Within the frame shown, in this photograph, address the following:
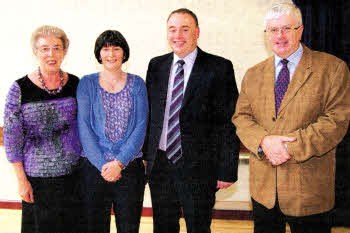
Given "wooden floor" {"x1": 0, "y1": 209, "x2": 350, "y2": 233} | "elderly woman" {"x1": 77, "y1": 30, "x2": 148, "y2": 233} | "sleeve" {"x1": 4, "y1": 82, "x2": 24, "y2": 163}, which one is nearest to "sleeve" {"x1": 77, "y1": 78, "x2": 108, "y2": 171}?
"elderly woman" {"x1": 77, "y1": 30, "x2": 148, "y2": 233}

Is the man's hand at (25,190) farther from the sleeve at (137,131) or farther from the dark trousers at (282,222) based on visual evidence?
the dark trousers at (282,222)

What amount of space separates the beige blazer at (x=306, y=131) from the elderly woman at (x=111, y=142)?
0.71 metres

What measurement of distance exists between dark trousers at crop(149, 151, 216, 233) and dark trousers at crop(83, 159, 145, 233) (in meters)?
0.16

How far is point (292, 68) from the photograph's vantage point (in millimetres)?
1663

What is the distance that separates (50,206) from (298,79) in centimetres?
164

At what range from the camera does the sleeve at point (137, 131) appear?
181 cm

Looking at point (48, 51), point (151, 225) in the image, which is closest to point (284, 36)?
point (48, 51)

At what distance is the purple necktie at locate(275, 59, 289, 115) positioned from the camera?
1646mm

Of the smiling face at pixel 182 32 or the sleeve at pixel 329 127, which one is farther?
the smiling face at pixel 182 32

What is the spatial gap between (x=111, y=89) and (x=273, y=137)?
39.7 inches

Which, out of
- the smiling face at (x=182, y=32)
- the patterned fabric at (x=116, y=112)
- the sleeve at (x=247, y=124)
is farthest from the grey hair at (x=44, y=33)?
the sleeve at (x=247, y=124)

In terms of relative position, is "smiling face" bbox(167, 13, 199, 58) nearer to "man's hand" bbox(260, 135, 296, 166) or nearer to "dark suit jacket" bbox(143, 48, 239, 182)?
"dark suit jacket" bbox(143, 48, 239, 182)

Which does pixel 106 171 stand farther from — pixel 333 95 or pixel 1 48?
pixel 1 48

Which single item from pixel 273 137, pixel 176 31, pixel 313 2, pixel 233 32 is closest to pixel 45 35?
pixel 176 31
